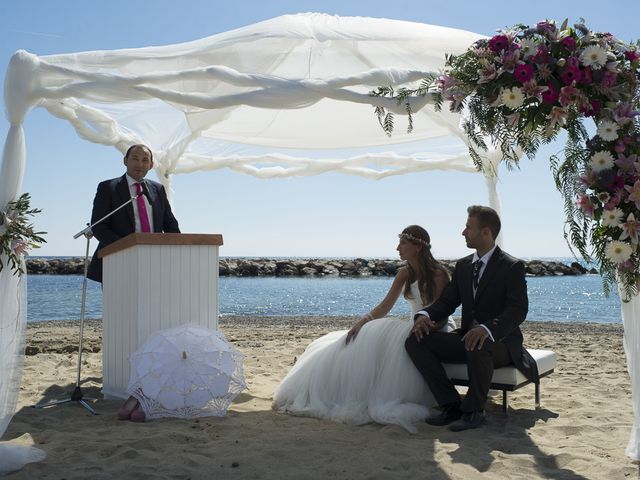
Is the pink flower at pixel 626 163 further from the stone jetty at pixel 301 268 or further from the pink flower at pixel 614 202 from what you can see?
the stone jetty at pixel 301 268

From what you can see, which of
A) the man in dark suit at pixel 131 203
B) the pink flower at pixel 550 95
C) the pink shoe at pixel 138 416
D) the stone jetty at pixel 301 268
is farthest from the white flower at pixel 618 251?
the stone jetty at pixel 301 268

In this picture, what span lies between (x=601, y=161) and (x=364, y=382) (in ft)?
7.57

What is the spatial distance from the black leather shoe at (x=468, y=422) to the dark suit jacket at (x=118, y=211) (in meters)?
3.16

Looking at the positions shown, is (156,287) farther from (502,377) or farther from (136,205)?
(502,377)

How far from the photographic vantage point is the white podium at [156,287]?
510 centimetres

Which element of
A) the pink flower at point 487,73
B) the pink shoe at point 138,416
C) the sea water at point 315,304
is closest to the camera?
the pink flower at point 487,73

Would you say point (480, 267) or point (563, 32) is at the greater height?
point (563, 32)

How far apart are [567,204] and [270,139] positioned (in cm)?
541

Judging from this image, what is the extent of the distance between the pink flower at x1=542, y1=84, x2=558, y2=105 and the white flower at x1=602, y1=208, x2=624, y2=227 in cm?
73

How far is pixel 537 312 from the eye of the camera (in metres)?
23.6

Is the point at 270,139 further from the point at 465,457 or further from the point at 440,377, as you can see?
the point at 465,457

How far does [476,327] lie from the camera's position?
460 cm

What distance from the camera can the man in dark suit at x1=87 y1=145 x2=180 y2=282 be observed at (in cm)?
591

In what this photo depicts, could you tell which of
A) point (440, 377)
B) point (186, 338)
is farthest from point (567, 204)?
point (186, 338)
